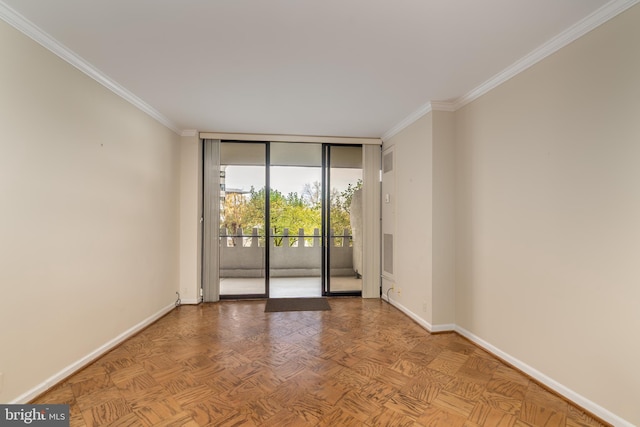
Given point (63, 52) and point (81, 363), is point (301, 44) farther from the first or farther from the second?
point (81, 363)

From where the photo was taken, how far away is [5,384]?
6.04 feet

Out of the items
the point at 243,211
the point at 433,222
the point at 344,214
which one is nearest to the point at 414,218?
the point at 433,222

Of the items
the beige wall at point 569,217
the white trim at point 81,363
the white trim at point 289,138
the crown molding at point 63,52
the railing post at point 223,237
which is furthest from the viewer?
the railing post at point 223,237

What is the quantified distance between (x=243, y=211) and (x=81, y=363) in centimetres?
281

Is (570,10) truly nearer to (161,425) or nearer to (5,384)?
(161,425)

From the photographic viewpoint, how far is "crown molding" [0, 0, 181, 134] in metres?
1.88

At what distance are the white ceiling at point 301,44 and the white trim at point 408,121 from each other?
0.15 m

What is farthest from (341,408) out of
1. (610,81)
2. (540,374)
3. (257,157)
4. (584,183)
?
(257,157)

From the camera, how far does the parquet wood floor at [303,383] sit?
1.90 m

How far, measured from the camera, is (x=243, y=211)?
482 centimetres

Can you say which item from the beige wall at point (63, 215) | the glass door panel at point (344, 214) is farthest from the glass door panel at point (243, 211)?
the beige wall at point (63, 215)

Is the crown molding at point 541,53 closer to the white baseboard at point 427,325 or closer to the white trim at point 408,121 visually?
the white trim at point 408,121

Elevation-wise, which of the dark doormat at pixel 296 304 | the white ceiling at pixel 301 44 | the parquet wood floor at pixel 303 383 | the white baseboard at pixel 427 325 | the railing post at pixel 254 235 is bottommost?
the dark doormat at pixel 296 304

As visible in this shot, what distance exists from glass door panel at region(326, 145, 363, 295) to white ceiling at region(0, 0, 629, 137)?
5.35 feet
